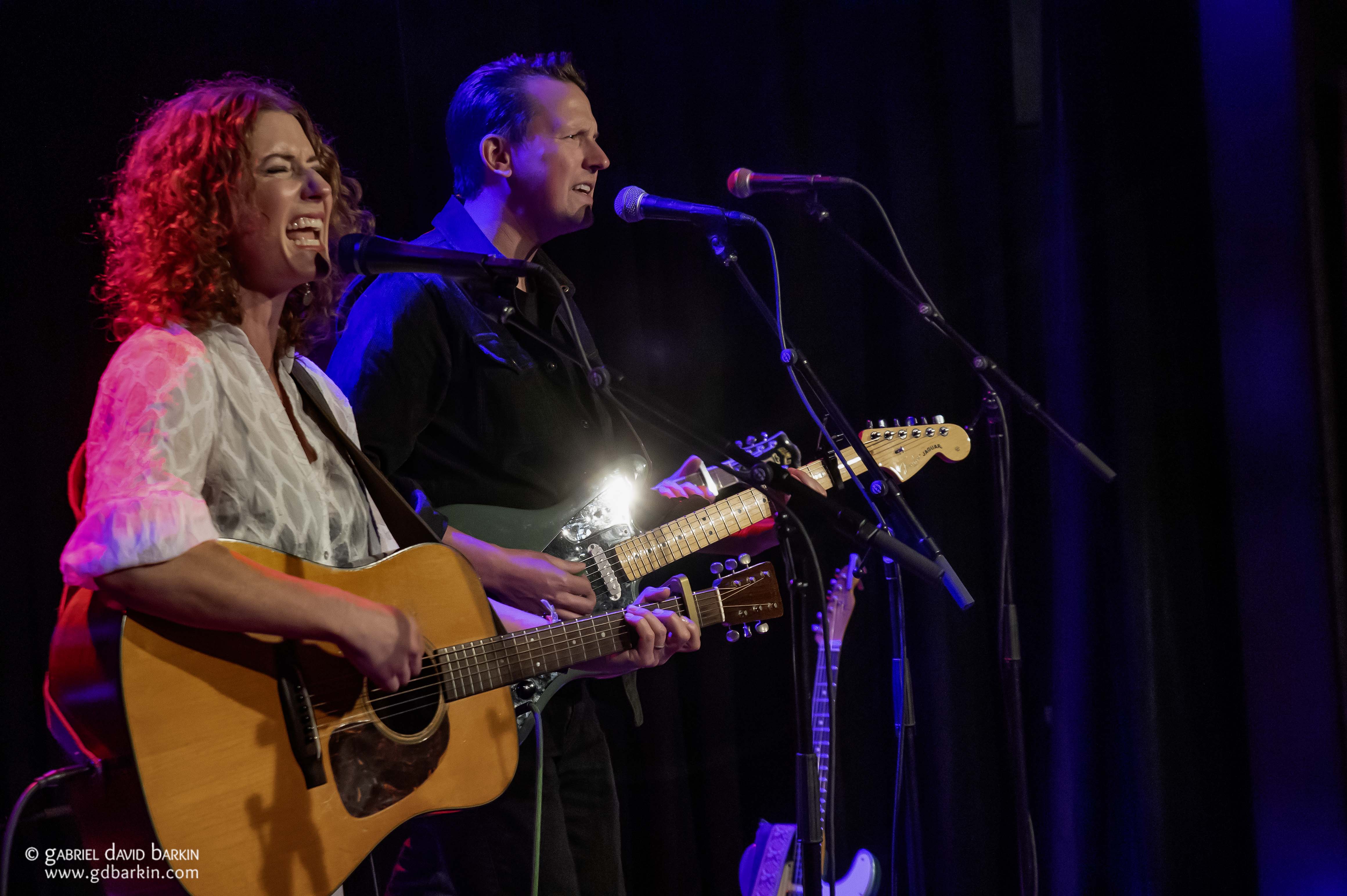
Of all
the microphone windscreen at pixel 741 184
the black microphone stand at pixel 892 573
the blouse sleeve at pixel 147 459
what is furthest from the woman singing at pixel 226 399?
the microphone windscreen at pixel 741 184

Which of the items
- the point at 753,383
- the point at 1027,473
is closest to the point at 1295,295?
the point at 1027,473

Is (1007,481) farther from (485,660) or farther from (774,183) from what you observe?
(485,660)

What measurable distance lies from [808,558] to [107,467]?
3.63 ft

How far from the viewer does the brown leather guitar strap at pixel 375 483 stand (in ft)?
6.18

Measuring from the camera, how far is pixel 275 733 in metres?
1.51

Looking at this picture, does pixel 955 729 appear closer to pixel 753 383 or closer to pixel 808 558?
pixel 753 383

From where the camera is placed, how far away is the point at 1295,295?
293 cm

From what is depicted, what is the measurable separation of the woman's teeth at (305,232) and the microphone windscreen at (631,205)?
0.75 m

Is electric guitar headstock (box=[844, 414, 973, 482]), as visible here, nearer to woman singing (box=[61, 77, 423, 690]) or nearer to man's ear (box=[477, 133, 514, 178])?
man's ear (box=[477, 133, 514, 178])

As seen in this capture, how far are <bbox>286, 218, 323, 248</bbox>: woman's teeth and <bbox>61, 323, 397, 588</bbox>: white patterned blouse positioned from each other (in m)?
0.20

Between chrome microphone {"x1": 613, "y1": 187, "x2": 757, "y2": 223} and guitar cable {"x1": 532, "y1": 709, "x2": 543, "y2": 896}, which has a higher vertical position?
chrome microphone {"x1": 613, "y1": 187, "x2": 757, "y2": 223}

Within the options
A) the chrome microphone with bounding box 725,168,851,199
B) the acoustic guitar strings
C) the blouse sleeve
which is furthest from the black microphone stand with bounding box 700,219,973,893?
the blouse sleeve

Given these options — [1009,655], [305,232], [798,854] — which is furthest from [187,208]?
[798,854]

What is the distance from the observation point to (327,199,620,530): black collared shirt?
7.34 feet
